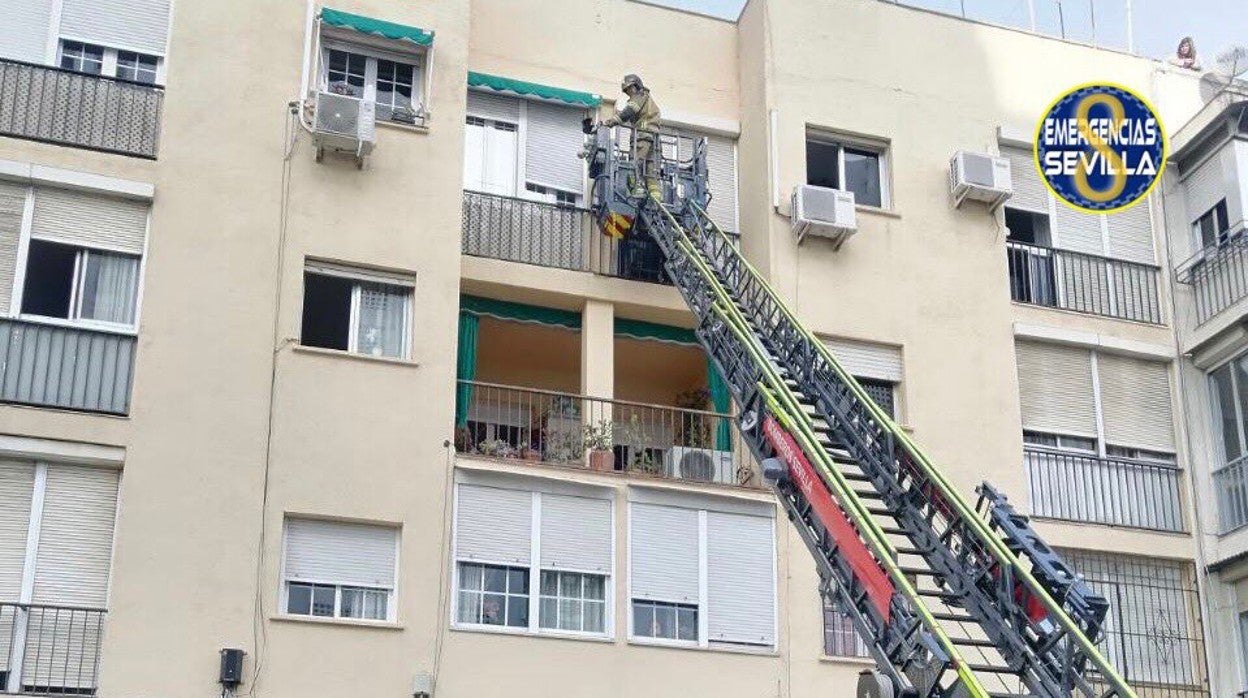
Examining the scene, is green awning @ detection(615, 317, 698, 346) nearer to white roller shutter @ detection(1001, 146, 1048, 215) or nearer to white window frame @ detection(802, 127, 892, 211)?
white window frame @ detection(802, 127, 892, 211)

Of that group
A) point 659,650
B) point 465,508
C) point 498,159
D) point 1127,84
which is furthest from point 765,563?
point 1127,84

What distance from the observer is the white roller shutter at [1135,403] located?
23.4 m

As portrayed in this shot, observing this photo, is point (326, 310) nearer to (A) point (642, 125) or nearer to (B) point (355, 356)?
(B) point (355, 356)

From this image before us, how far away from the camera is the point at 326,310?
20.1 meters

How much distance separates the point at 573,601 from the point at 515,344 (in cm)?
488

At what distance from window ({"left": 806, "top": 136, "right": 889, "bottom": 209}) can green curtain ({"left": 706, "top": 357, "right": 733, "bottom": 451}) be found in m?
3.32

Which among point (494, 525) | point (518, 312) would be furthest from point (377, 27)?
point (494, 525)

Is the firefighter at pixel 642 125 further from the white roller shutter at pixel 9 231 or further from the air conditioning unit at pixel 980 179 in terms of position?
the white roller shutter at pixel 9 231

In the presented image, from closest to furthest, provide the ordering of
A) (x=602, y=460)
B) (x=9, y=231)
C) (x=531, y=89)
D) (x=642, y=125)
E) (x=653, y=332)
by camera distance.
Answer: (x=9, y=231) → (x=602, y=460) → (x=642, y=125) → (x=531, y=89) → (x=653, y=332)

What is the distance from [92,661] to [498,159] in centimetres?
862

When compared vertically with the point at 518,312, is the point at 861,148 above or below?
above

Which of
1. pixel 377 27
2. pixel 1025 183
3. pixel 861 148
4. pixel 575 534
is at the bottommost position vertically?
pixel 575 534

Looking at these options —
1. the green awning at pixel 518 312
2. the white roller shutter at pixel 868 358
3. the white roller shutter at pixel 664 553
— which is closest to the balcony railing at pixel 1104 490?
the white roller shutter at pixel 868 358

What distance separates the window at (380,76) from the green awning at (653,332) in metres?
3.92
